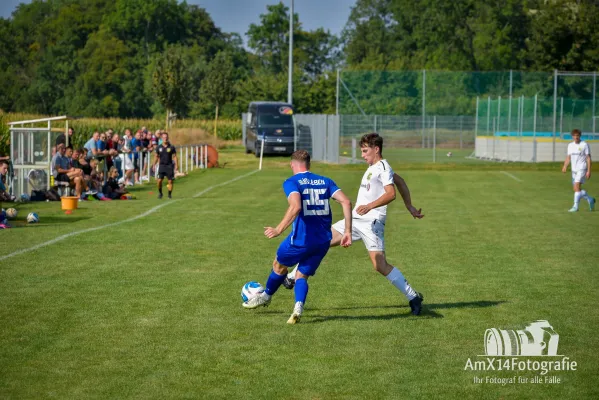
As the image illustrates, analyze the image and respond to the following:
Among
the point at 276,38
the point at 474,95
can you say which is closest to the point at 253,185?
the point at 474,95

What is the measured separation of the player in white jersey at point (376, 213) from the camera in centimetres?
976

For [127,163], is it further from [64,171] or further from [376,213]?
[376,213]

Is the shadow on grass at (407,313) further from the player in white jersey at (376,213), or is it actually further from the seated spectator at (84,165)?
the seated spectator at (84,165)

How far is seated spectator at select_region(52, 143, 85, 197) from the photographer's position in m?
23.9

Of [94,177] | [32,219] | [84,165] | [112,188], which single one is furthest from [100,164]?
[32,219]

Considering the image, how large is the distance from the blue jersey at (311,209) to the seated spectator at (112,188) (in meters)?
16.8

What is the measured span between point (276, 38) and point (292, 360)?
341 ft

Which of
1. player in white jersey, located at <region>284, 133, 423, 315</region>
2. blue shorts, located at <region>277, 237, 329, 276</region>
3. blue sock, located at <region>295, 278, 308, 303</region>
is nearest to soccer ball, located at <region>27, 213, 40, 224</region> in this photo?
player in white jersey, located at <region>284, 133, 423, 315</region>

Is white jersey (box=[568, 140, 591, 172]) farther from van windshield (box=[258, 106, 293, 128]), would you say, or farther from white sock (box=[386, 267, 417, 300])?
van windshield (box=[258, 106, 293, 128])

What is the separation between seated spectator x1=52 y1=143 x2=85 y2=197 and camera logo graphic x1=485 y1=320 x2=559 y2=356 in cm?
1707

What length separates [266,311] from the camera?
9.96 m

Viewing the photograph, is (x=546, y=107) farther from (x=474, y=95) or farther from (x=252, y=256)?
(x=252, y=256)

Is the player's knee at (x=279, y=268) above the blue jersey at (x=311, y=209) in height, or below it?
below

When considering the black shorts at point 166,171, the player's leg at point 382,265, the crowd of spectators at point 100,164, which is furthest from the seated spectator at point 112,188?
the player's leg at point 382,265
